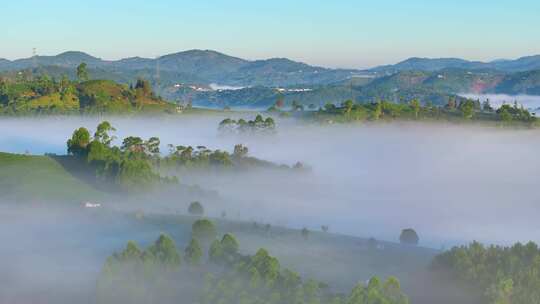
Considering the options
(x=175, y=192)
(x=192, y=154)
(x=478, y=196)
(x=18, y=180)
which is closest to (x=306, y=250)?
(x=175, y=192)

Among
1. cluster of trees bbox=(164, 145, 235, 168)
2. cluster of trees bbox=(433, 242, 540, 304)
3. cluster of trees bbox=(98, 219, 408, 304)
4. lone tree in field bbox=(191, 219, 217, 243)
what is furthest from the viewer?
cluster of trees bbox=(164, 145, 235, 168)

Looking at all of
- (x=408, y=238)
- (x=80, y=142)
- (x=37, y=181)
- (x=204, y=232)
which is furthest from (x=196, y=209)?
(x=80, y=142)

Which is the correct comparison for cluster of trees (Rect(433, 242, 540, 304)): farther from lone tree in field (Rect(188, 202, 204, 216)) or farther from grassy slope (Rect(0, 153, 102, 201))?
grassy slope (Rect(0, 153, 102, 201))

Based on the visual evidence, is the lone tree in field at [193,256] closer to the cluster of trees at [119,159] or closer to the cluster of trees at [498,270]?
the cluster of trees at [498,270]

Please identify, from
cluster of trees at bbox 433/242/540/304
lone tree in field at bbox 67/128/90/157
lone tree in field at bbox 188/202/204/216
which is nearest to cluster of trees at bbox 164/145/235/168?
lone tree in field at bbox 67/128/90/157

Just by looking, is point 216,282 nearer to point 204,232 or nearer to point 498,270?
point 498,270

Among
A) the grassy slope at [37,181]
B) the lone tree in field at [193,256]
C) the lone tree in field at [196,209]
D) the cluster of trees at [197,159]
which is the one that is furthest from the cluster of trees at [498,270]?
the cluster of trees at [197,159]
